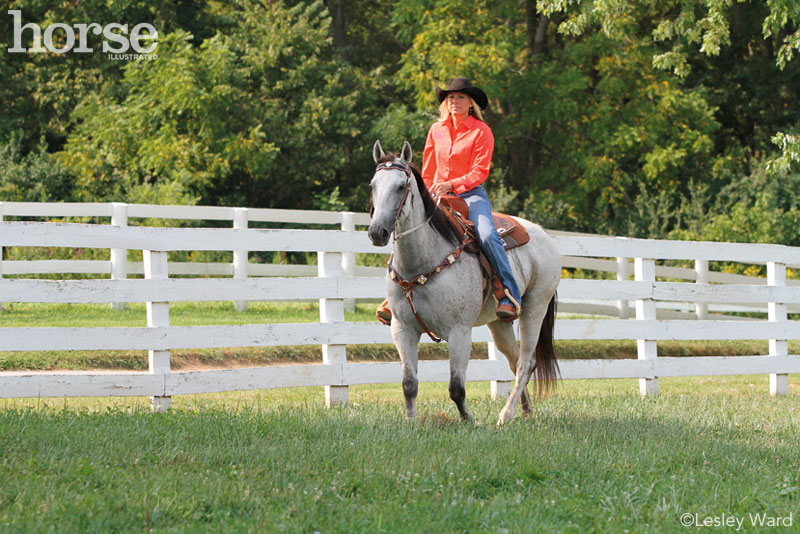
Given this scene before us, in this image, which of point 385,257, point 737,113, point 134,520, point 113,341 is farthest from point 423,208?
point 737,113

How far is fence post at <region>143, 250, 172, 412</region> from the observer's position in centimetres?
784

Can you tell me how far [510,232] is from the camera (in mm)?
7855

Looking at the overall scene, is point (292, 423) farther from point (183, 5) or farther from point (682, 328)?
point (183, 5)

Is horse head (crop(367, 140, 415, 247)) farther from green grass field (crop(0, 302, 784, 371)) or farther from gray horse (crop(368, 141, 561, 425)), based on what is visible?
green grass field (crop(0, 302, 784, 371))

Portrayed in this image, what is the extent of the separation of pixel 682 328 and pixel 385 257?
32.5 ft

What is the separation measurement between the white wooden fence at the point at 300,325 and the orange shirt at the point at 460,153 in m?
Result: 1.40

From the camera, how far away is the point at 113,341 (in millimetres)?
7633

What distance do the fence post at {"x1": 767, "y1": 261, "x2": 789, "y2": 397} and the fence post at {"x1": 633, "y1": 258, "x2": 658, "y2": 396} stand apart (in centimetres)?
184

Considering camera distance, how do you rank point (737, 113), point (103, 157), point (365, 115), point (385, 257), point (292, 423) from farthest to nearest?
point (737, 113) → point (365, 115) → point (103, 157) → point (385, 257) → point (292, 423)

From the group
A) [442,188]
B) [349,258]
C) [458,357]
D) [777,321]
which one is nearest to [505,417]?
[458,357]

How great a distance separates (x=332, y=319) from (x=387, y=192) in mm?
2672

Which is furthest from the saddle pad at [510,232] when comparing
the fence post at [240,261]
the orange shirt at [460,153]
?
the fence post at [240,261]

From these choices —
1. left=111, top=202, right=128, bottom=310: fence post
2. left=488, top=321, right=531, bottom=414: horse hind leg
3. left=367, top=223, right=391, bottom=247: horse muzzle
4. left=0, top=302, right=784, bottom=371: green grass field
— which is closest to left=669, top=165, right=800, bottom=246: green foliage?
left=0, top=302, right=784, bottom=371: green grass field

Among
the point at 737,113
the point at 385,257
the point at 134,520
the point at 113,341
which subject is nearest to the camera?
the point at 134,520
